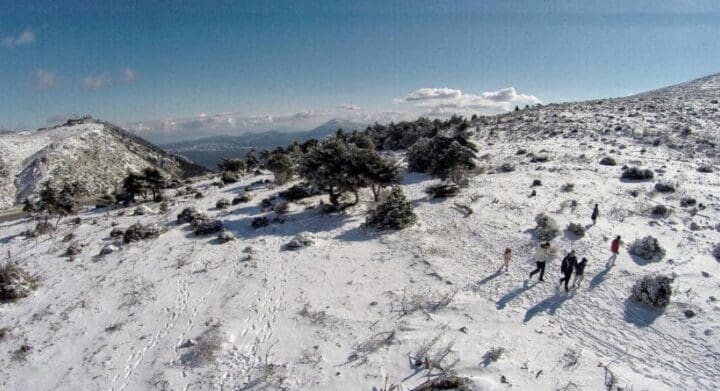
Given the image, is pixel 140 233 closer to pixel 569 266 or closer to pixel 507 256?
pixel 507 256

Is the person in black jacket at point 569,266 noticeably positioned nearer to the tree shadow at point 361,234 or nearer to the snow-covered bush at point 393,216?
the snow-covered bush at point 393,216

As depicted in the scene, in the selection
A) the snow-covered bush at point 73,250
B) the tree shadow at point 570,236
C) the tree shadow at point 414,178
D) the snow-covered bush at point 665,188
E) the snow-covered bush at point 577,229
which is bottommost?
the snow-covered bush at point 73,250

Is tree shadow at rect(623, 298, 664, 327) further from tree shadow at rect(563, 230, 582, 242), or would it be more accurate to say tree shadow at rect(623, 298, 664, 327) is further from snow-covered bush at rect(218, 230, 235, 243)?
snow-covered bush at rect(218, 230, 235, 243)

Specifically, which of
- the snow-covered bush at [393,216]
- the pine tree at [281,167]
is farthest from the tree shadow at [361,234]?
the pine tree at [281,167]

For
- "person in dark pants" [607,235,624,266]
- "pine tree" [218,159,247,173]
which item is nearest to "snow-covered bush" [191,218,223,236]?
"person in dark pants" [607,235,624,266]

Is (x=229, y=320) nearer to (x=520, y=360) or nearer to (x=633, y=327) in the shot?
(x=520, y=360)

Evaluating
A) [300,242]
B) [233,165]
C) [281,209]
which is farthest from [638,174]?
[233,165]
